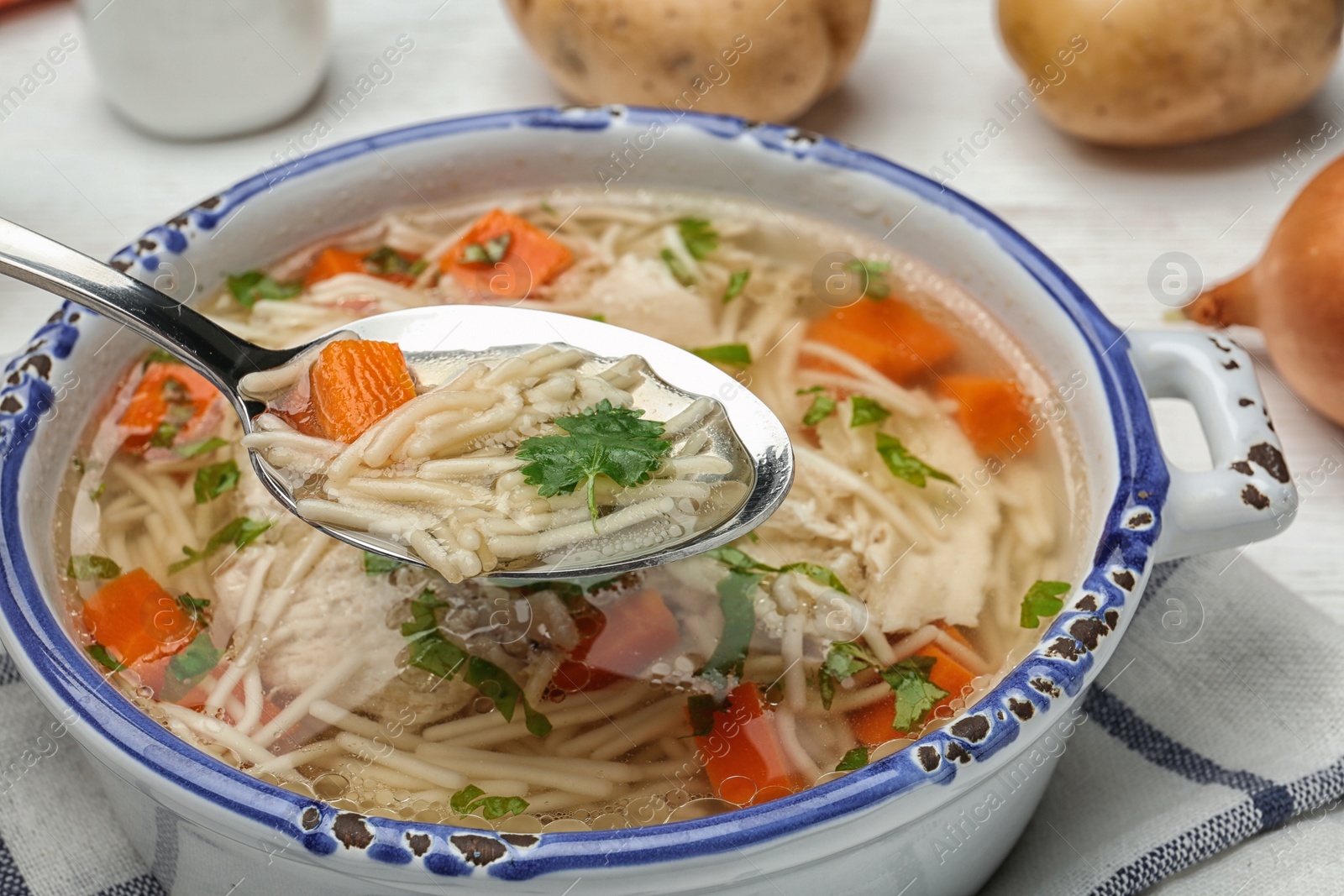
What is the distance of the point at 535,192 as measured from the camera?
267 cm

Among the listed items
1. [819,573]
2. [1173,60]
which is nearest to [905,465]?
[819,573]

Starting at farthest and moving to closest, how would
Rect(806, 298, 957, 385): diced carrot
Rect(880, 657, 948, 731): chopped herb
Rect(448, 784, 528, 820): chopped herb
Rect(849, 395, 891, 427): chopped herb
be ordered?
1. Rect(806, 298, 957, 385): diced carrot
2. Rect(849, 395, 891, 427): chopped herb
3. Rect(880, 657, 948, 731): chopped herb
4. Rect(448, 784, 528, 820): chopped herb

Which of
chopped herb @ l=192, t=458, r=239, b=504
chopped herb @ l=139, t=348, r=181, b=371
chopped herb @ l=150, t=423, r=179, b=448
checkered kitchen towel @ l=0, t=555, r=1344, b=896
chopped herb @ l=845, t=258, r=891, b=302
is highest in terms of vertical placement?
chopped herb @ l=139, t=348, r=181, b=371

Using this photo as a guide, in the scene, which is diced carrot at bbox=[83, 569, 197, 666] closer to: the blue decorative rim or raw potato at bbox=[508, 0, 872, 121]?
the blue decorative rim

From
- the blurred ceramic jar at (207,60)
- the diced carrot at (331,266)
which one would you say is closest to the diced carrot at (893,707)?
the diced carrot at (331,266)

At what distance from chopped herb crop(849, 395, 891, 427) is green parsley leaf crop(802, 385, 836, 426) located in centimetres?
4

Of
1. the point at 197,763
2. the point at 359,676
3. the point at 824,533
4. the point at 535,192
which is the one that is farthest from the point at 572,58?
the point at 197,763

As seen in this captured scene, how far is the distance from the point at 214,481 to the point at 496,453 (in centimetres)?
57

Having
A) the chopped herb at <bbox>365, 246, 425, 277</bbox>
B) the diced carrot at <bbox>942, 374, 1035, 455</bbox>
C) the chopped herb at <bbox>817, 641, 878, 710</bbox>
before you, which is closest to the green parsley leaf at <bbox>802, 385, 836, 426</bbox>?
the diced carrot at <bbox>942, 374, 1035, 455</bbox>

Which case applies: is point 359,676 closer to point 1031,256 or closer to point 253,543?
point 253,543

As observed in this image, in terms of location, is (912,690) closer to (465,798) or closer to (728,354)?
(465,798)

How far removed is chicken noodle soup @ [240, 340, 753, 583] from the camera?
1.76 metres

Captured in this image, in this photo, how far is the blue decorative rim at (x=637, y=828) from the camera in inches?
52.7

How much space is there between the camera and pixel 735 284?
2.55 m
